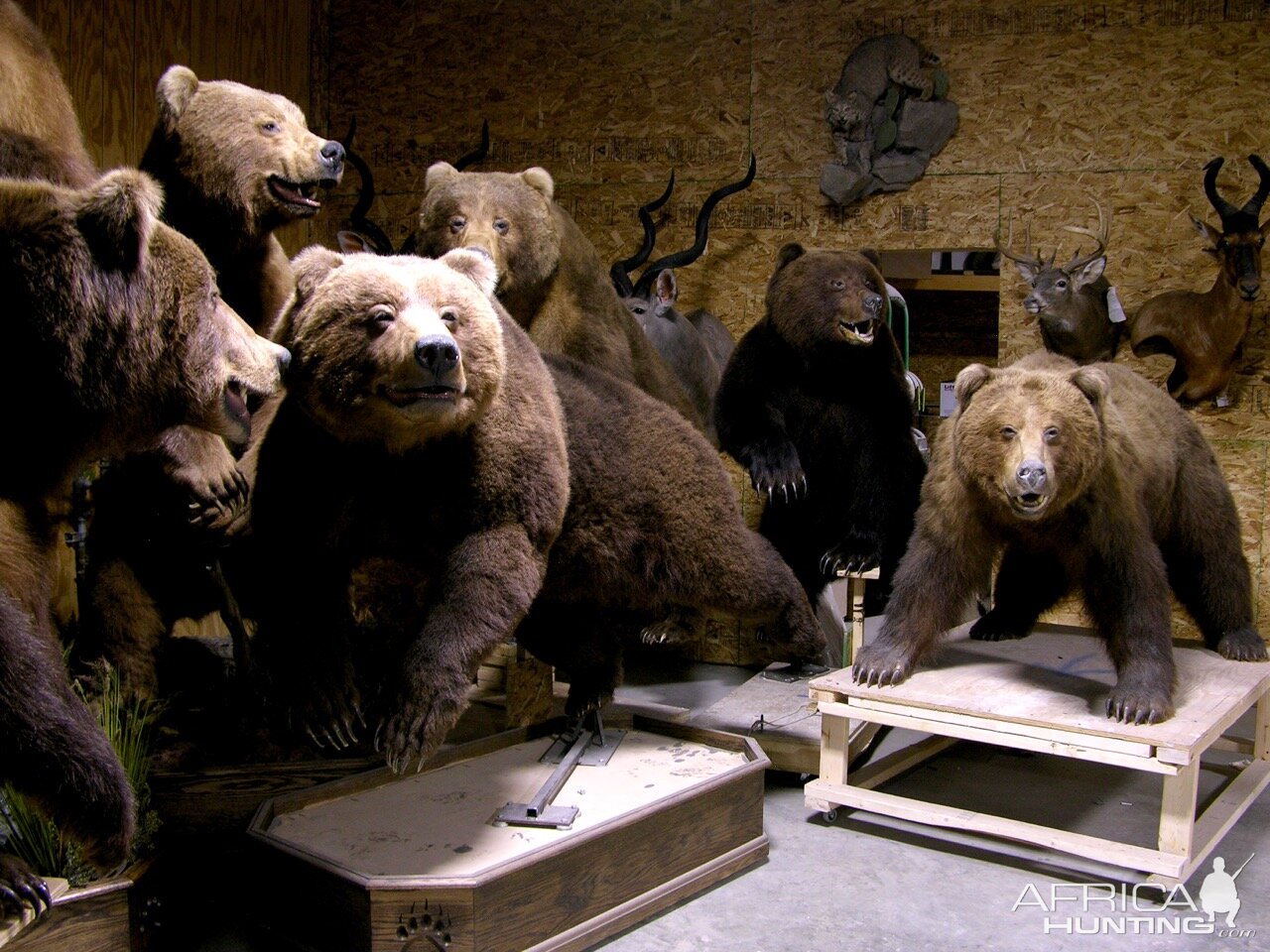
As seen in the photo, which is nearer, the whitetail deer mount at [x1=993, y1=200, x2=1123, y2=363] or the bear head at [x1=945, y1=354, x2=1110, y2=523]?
the bear head at [x1=945, y1=354, x2=1110, y2=523]

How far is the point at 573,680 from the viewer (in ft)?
12.8

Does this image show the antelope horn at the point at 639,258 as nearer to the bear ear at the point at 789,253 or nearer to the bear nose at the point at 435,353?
the bear ear at the point at 789,253

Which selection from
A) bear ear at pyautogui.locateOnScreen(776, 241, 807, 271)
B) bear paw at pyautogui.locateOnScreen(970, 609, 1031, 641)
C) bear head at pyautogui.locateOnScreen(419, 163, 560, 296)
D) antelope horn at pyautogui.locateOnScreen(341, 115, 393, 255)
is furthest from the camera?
antelope horn at pyautogui.locateOnScreen(341, 115, 393, 255)

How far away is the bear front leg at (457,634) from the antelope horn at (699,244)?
379 cm

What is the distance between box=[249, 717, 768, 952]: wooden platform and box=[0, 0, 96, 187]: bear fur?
1798 mm

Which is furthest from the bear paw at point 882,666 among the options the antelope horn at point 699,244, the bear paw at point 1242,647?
the antelope horn at point 699,244

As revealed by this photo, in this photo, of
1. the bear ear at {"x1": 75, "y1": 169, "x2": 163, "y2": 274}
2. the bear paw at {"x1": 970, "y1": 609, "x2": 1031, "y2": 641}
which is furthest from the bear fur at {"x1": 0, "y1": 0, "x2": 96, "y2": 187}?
the bear paw at {"x1": 970, "y1": 609, "x2": 1031, "y2": 641}

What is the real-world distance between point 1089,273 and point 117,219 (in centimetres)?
498

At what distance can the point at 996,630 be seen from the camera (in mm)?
4777

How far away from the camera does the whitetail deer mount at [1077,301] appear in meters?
5.83

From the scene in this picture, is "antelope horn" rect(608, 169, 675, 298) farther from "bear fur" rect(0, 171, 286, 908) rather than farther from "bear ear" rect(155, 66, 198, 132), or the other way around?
"bear fur" rect(0, 171, 286, 908)

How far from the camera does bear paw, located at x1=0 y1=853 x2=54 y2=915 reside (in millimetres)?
2432

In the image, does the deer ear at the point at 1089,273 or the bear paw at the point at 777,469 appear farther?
the deer ear at the point at 1089,273

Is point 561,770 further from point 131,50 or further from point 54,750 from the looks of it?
point 131,50
